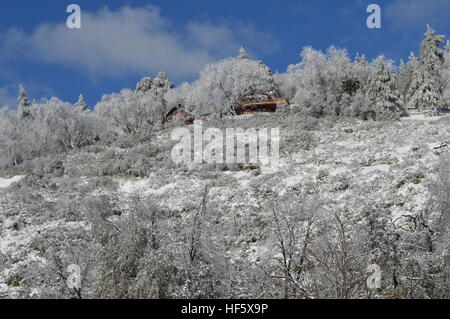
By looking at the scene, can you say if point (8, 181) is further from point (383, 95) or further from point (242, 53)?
point (242, 53)

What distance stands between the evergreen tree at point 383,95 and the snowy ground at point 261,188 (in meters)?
6.36

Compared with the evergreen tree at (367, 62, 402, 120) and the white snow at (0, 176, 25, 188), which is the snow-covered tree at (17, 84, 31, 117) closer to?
the white snow at (0, 176, 25, 188)

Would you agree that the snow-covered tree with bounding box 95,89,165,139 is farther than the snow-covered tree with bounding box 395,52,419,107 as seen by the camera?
No

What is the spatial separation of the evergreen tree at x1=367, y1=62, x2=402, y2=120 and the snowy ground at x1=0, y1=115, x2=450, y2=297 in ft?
20.9

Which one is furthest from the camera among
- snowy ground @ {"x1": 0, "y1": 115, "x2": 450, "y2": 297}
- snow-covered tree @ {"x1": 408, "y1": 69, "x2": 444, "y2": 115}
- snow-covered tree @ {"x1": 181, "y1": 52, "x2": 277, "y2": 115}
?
snow-covered tree @ {"x1": 181, "y1": 52, "x2": 277, "y2": 115}

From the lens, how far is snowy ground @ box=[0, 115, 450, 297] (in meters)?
19.3

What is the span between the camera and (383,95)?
145 feet

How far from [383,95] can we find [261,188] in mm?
24427

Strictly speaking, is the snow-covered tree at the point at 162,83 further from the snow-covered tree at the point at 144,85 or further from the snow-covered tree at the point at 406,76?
the snow-covered tree at the point at 406,76

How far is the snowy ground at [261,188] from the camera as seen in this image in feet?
63.5

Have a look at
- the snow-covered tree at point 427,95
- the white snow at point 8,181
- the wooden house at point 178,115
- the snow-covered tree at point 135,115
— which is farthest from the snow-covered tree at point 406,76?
the white snow at point 8,181

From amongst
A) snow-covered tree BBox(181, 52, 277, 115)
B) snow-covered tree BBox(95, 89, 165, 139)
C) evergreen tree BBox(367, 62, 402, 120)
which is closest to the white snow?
snow-covered tree BBox(95, 89, 165, 139)

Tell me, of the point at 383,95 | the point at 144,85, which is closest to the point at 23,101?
the point at 144,85

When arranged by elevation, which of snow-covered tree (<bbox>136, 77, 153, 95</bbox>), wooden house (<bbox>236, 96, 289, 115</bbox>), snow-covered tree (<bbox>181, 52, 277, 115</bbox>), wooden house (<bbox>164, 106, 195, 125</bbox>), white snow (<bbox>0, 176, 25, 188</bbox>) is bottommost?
white snow (<bbox>0, 176, 25, 188</bbox>)
